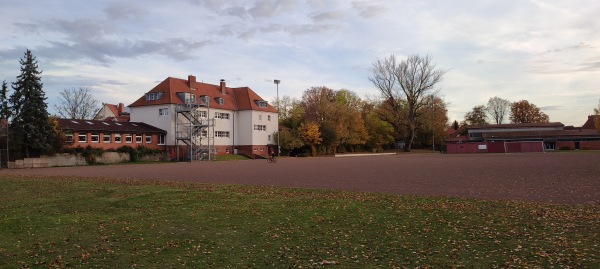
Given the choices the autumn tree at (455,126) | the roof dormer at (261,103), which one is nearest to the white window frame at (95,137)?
the roof dormer at (261,103)

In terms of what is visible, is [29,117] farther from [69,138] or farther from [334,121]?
[334,121]

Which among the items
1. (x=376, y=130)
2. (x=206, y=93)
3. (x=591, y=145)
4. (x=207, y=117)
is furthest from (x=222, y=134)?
(x=591, y=145)

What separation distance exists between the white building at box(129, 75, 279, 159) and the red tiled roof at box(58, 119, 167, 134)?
2165 mm

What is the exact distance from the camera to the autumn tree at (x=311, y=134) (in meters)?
80.4

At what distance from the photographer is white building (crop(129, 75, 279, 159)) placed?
6838cm

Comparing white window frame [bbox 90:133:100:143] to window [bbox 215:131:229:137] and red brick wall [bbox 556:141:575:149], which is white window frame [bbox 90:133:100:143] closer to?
window [bbox 215:131:229:137]

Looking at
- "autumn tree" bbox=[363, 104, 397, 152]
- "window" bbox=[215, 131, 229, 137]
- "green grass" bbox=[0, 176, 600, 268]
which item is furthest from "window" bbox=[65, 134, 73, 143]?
"autumn tree" bbox=[363, 104, 397, 152]

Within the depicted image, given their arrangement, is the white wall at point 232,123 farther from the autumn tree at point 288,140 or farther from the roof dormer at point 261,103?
the autumn tree at point 288,140

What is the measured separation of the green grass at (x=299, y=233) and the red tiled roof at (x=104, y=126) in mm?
43327

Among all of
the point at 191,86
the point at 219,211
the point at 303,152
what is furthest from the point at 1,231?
the point at 303,152

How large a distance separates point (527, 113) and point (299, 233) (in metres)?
138

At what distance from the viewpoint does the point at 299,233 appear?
34.4ft

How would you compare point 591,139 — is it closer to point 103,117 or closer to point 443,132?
point 443,132

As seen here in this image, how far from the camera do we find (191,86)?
244 feet
